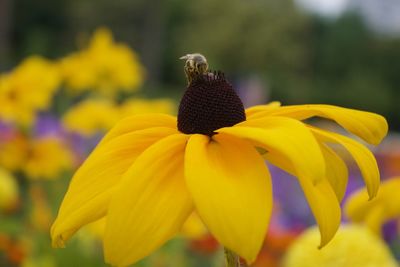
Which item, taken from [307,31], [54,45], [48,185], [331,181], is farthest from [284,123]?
[307,31]

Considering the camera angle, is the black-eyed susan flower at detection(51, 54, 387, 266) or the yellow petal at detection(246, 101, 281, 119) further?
the yellow petal at detection(246, 101, 281, 119)

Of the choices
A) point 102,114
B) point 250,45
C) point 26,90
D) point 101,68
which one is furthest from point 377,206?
point 250,45

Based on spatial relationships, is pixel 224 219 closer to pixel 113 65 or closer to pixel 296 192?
pixel 113 65

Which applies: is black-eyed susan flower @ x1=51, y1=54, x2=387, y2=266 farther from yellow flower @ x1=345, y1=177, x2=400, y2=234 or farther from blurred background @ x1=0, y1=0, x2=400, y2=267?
blurred background @ x1=0, y1=0, x2=400, y2=267

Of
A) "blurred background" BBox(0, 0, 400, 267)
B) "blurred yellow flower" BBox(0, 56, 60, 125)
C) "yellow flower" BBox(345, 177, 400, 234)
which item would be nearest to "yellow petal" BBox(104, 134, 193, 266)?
"yellow flower" BBox(345, 177, 400, 234)

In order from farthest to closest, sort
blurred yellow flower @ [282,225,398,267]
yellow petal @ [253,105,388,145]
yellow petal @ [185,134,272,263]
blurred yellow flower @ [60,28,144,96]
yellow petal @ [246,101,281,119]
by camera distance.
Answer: blurred yellow flower @ [60,28,144,96] → blurred yellow flower @ [282,225,398,267] → yellow petal @ [246,101,281,119] → yellow petal @ [253,105,388,145] → yellow petal @ [185,134,272,263]

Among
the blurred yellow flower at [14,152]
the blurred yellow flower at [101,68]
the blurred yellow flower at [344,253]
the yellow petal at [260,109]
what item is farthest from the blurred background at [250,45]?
the yellow petal at [260,109]

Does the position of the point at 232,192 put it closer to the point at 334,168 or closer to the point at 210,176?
the point at 210,176
